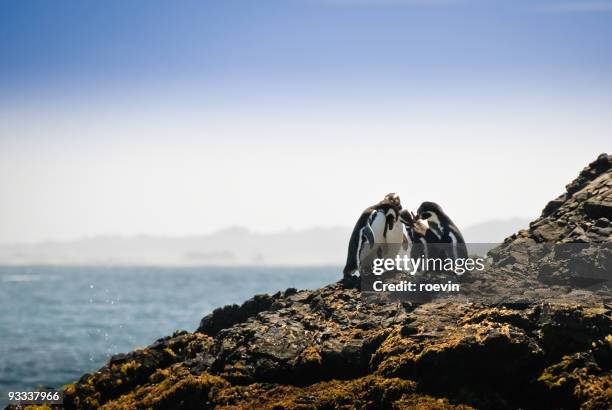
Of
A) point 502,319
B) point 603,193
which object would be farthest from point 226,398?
point 603,193

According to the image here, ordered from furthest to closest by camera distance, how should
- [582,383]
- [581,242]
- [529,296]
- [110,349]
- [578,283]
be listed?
[110,349]
[581,242]
[578,283]
[529,296]
[582,383]

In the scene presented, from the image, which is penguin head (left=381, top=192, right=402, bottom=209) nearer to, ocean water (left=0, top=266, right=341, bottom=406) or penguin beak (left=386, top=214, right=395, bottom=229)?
penguin beak (left=386, top=214, right=395, bottom=229)

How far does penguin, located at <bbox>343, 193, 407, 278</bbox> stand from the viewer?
1822cm

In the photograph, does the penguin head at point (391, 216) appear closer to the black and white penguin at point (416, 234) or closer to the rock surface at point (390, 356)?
the black and white penguin at point (416, 234)

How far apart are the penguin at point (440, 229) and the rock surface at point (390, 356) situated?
4.52 ft

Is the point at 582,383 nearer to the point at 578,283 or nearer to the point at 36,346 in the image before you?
the point at 578,283

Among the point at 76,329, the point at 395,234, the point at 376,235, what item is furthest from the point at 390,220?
the point at 76,329

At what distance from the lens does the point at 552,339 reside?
11992 mm

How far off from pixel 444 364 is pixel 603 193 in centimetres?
748

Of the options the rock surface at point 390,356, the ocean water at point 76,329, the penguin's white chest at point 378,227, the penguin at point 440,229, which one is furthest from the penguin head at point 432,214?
the ocean water at point 76,329

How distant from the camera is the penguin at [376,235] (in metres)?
18.2

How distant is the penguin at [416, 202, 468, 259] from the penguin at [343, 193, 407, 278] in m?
0.65

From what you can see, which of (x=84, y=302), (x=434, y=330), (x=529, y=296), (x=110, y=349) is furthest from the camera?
(x=84, y=302)

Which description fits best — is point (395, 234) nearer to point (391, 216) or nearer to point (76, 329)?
point (391, 216)
